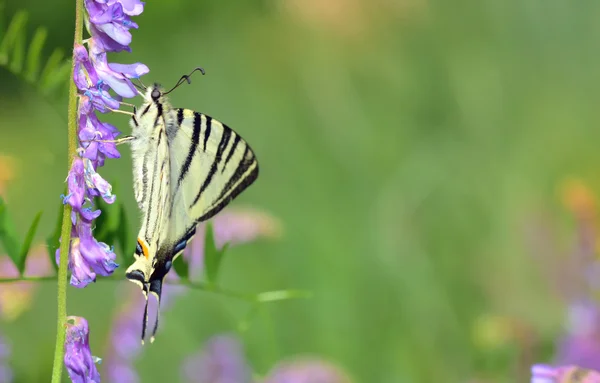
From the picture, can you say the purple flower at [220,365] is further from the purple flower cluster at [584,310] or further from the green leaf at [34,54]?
the green leaf at [34,54]

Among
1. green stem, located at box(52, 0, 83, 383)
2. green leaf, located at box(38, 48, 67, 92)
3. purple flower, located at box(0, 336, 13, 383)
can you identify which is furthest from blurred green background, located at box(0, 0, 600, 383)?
green stem, located at box(52, 0, 83, 383)

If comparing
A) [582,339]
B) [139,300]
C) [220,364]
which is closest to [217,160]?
[139,300]

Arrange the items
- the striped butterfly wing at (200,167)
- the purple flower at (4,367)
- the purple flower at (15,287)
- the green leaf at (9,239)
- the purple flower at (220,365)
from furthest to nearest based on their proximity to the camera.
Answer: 1. the purple flower at (220,365)
2. the purple flower at (15,287)
3. the purple flower at (4,367)
4. the striped butterfly wing at (200,167)
5. the green leaf at (9,239)

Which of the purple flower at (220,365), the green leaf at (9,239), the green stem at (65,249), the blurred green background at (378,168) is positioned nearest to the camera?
the green stem at (65,249)

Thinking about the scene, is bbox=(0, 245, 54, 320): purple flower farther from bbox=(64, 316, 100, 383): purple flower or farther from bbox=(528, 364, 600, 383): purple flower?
bbox=(528, 364, 600, 383): purple flower

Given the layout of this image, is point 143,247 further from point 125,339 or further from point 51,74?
point 125,339

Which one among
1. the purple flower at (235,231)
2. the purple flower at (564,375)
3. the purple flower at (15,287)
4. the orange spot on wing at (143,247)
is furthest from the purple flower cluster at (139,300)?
the purple flower at (564,375)
